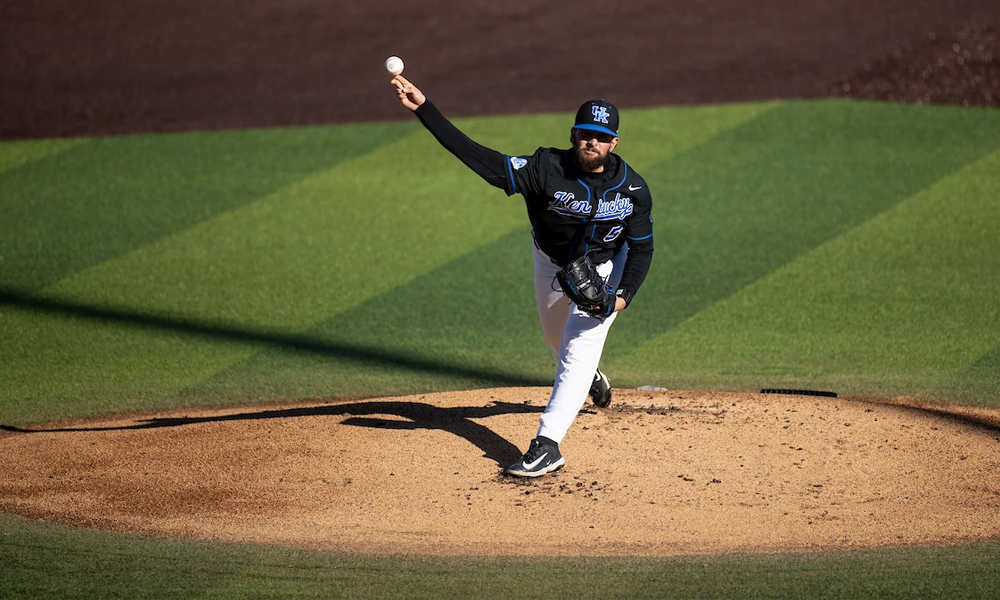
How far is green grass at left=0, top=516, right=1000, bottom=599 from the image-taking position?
437 cm

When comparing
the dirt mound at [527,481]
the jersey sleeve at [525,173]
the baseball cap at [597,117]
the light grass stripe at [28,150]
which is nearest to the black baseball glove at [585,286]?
the jersey sleeve at [525,173]

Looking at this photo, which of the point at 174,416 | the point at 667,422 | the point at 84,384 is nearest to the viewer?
the point at 667,422

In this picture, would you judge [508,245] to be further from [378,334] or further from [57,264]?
[57,264]

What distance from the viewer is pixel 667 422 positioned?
6.29 meters

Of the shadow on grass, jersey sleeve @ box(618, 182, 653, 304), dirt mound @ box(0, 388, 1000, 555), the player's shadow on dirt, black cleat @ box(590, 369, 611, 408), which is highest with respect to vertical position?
jersey sleeve @ box(618, 182, 653, 304)

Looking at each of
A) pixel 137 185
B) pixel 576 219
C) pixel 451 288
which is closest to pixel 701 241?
pixel 451 288

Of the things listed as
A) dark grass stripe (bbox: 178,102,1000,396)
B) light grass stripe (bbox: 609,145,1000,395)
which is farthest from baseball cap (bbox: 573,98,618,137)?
dark grass stripe (bbox: 178,102,1000,396)

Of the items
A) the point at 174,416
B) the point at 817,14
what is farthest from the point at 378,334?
the point at 817,14

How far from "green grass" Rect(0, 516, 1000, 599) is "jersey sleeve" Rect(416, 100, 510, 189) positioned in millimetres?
1782

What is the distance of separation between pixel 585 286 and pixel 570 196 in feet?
1.47

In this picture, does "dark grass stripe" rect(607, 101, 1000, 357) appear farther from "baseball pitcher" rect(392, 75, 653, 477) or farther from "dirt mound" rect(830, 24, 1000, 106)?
"baseball pitcher" rect(392, 75, 653, 477)

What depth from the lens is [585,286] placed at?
5.35 m

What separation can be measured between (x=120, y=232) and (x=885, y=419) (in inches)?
272

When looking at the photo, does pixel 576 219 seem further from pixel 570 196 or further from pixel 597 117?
pixel 597 117
